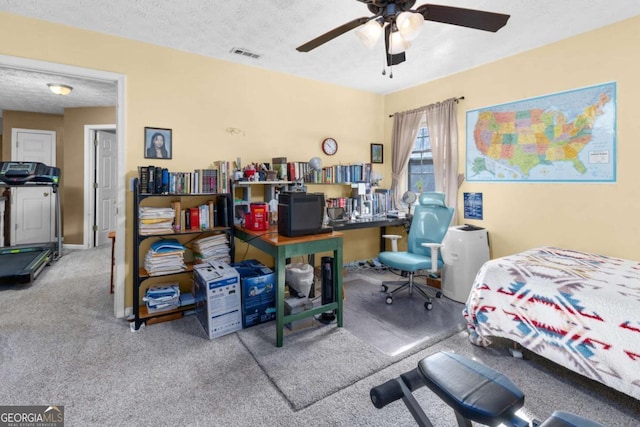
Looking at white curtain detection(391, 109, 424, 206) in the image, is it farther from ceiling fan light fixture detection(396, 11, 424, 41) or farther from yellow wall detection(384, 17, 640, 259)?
ceiling fan light fixture detection(396, 11, 424, 41)

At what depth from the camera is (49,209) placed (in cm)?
561

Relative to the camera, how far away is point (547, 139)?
3084mm

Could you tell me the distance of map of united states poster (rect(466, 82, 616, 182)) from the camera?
275 centimetres

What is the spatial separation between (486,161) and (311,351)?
285cm

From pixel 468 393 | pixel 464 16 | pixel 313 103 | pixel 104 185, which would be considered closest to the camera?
pixel 468 393

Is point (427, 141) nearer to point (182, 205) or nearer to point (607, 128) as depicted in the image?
point (607, 128)

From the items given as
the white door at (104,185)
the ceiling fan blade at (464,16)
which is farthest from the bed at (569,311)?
the white door at (104,185)

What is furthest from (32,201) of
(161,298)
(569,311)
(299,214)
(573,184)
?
(573,184)

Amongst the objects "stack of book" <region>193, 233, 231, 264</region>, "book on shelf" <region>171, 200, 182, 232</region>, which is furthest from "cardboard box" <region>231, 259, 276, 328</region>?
"book on shelf" <region>171, 200, 182, 232</region>

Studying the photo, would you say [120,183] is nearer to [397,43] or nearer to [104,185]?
[397,43]

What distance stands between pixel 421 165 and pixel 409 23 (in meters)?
2.82

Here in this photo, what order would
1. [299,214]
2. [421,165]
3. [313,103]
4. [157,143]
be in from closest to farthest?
[299,214]
[157,143]
[313,103]
[421,165]

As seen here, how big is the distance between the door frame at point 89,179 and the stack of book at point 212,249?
3.75 metres

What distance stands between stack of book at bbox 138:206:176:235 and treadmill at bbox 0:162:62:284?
2.21 meters
